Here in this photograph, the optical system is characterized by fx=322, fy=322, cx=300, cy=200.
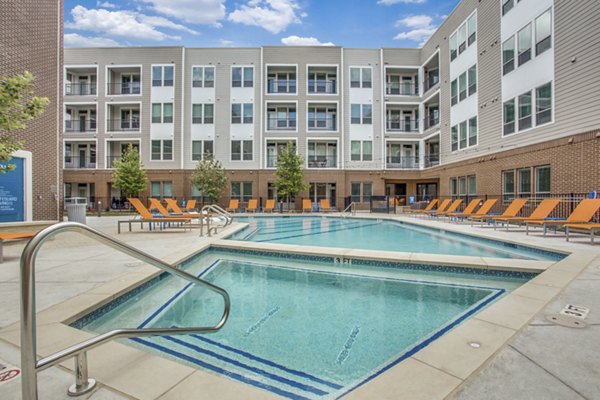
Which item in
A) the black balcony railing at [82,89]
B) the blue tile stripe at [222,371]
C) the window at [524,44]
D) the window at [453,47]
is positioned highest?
the window at [453,47]

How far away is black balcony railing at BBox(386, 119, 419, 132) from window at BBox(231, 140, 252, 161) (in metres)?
11.5

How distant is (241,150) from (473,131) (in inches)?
649

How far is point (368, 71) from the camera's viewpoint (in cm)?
2628

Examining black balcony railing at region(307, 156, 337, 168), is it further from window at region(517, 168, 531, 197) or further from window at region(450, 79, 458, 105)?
window at region(517, 168, 531, 197)

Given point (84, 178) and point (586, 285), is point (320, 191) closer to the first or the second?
point (84, 178)

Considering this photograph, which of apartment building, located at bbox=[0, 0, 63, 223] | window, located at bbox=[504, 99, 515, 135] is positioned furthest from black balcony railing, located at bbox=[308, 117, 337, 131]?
apartment building, located at bbox=[0, 0, 63, 223]

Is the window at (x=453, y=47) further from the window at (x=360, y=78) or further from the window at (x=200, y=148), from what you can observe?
the window at (x=200, y=148)

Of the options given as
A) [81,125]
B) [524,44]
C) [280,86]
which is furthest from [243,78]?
[524,44]

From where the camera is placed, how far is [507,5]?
15117 millimetres

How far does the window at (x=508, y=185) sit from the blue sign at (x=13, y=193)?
1843 cm

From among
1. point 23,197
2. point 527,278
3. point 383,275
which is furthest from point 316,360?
point 23,197

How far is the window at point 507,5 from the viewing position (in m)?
14.8

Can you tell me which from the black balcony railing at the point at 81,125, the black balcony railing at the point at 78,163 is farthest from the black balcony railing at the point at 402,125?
the black balcony railing at the point at 78,163

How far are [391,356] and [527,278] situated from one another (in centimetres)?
344
